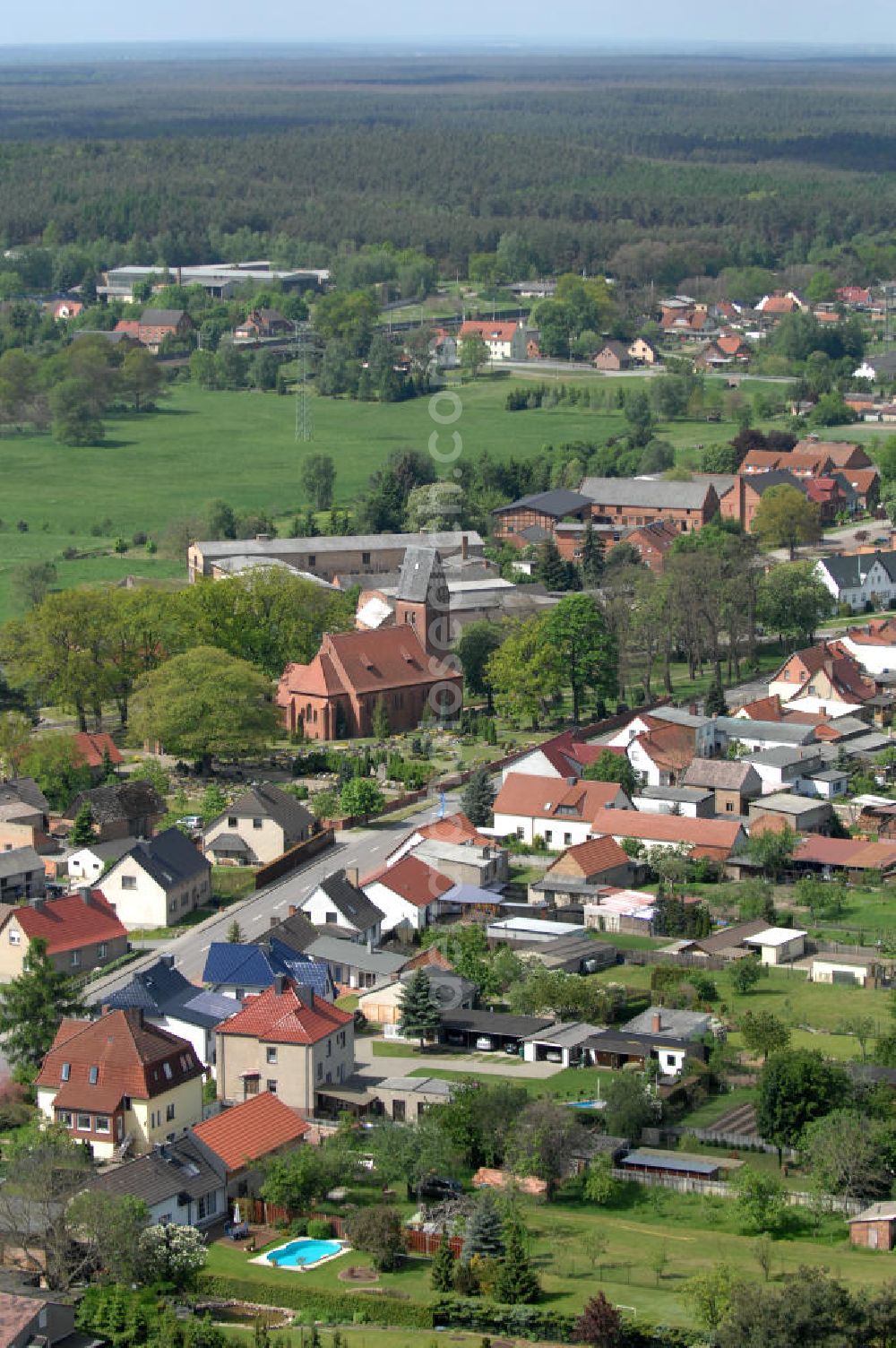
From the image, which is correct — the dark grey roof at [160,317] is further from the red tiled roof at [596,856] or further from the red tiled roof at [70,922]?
the red tiled roof at [70,922]

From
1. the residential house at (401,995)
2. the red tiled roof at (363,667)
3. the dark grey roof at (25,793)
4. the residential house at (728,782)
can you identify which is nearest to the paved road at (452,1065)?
the residential house at (401,995)

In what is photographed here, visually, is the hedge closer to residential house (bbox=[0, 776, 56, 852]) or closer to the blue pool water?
the blue pool water

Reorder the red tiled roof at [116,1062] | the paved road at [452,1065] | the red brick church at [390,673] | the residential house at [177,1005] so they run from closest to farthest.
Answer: the red tiled roof at [116,1062]
the paved road at [452,1065]
the residential house at [177,1005]
the red brick church at [390,673]

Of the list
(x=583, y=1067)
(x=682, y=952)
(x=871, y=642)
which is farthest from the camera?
(x=871, y=642)

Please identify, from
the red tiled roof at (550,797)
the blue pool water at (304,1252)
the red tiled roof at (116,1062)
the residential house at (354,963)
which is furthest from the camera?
the red tiled roof at (550,797)

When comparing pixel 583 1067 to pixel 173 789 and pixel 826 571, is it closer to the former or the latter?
pixel 173 789

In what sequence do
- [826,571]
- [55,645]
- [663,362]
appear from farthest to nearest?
[663,362] < [826,571] < [55,645]

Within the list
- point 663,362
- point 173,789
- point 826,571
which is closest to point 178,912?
point 173,789
